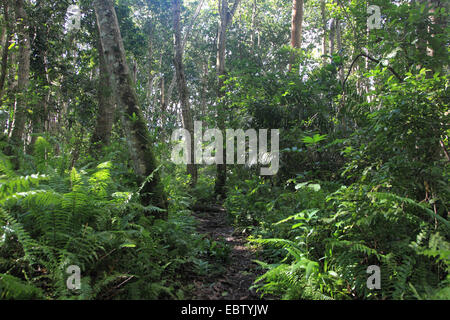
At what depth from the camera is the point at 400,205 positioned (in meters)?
2.68

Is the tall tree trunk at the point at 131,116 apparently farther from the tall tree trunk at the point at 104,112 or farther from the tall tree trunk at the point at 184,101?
the tall tree trunk at the point at 184,101

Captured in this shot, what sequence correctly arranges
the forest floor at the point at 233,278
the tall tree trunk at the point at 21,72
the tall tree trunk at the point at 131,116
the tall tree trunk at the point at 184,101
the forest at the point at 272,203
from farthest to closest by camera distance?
the tall tree trunk at the point at 184,101 → the tall tree trunk at the point at 21,72 → the tall tree trunk at the point at 131,116 → the forest floor at the point at 233,278 → the forest at the point at 272,203

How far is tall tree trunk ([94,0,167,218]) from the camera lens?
145 inches

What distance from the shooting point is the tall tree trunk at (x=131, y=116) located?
3672 millimetres

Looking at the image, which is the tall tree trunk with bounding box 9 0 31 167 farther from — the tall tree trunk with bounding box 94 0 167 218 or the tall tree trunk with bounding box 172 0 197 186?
the tall tree trunk with bounding box 172 0 197 186

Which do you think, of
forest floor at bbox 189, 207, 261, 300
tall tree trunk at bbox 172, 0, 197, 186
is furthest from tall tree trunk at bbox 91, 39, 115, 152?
forest floor at bbox 189, 207, 261, 300

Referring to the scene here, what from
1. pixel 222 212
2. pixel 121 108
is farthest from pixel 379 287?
pixel 222 212

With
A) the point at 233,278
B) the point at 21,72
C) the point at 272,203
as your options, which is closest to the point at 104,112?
the point at 21,72

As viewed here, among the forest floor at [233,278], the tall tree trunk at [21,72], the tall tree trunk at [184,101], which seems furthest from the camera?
the tall tree trunk at [184,101]

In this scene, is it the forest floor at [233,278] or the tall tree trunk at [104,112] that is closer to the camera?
the forest floor at [233,278]

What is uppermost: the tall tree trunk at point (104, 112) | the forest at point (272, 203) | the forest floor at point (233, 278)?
the tall tree trunk at point (104, 112)

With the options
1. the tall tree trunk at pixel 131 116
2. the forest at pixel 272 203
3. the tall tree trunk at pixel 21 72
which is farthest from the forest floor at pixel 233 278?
the tall tree trunk at pixel 21 72

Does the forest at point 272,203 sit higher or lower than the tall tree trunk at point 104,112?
lower
